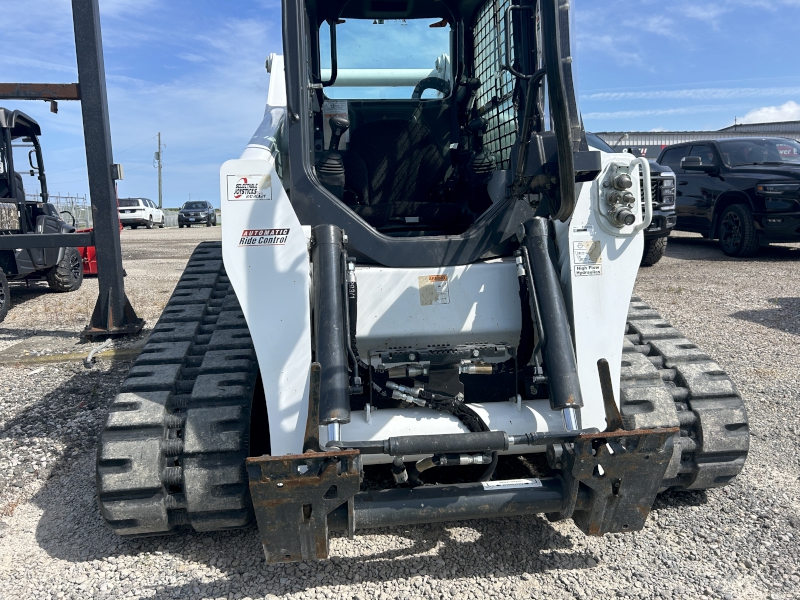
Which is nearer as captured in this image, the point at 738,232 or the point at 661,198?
the point at 661,198

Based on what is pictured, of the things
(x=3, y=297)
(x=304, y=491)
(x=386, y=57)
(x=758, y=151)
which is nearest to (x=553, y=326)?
(x=304, y=491)

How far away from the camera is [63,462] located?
3756 mm

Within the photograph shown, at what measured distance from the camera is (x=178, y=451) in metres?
2.78

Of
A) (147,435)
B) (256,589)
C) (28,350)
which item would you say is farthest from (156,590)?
(28,350)

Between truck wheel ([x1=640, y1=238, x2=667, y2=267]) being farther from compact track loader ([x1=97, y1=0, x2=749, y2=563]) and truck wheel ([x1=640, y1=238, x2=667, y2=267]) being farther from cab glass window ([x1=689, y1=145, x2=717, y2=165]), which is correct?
compact track loader ([x1=97, y1=0, x2=749, y2=563])

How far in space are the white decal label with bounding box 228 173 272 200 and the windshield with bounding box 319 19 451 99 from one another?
1560 mm

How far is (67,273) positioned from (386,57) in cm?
820

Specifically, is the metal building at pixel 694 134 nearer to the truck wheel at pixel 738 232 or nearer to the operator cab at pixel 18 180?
the truck wheel at pixel 738 232

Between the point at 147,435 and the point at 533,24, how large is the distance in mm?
2762

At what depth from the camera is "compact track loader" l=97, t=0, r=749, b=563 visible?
2.39m

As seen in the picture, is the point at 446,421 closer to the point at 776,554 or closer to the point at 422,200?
the point at 776,554

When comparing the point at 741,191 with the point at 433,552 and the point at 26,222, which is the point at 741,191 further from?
the point at 26,222

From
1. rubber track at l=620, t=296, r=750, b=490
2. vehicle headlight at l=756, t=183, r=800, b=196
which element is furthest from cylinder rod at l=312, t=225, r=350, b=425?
vehicle headlight at l=756, t=183, r=800, b=196

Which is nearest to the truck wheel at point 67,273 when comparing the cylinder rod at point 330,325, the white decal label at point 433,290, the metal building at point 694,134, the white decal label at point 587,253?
the cylinder rod at point 330,325
